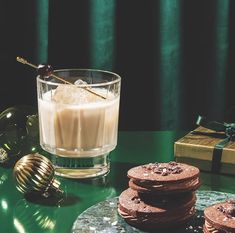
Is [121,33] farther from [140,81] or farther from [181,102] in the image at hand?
[181,102]

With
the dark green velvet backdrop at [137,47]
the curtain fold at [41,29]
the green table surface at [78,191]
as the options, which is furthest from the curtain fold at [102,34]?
the green table surface at [78,191]

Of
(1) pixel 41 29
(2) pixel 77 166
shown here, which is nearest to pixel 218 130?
(2) pixel 77 166

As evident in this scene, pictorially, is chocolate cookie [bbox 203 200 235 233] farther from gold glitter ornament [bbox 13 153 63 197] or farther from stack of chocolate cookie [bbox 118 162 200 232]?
gold glitter ornament [bbox 13 153 63 197]

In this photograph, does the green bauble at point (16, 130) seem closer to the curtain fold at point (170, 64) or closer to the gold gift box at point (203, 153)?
the gold gift box at point (203, 153)

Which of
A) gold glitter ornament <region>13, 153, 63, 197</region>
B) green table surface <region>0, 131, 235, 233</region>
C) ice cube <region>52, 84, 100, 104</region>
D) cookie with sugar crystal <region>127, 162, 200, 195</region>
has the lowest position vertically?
green table surface <region>0, 131, 235, 233</region>

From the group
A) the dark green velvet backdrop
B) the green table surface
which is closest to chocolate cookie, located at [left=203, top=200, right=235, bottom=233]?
the green table surface
